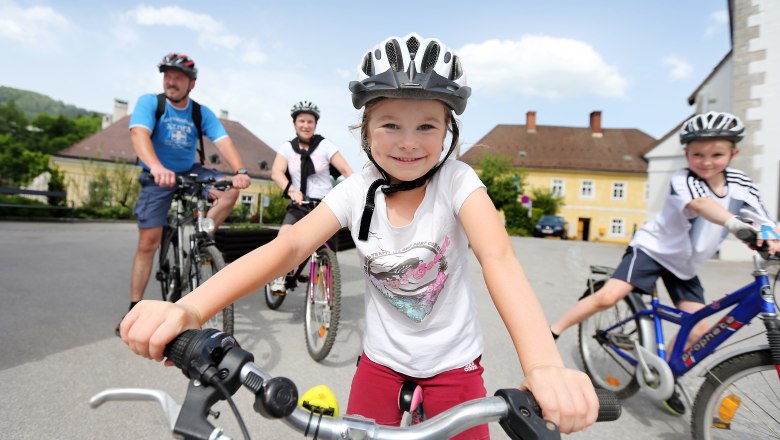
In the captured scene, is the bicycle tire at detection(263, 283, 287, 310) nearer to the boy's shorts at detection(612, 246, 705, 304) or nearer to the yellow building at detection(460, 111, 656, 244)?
the boy's shorts at detection(612, 246, 705, 304)

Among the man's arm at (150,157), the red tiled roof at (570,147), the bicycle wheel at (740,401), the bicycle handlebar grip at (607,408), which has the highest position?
the red tiled roof at (570,147)

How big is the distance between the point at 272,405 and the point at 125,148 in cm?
3915

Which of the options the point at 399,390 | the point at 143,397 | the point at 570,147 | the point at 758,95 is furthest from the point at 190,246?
the point at 570,147

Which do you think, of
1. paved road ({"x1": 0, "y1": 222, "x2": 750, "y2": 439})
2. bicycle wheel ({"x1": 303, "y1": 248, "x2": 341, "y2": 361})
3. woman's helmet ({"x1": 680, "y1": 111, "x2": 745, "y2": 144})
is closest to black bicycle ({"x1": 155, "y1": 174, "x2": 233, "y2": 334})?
paved road ({"x1": 0, "y1": 222, "x2": 750, "y2": 439})

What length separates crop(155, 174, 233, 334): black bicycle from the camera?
150 inches

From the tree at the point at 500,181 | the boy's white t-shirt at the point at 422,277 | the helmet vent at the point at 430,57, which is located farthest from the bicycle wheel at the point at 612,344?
the tree at the point at 500,181

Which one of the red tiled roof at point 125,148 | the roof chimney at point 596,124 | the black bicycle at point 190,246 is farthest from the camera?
the roof chimney at point 596,124

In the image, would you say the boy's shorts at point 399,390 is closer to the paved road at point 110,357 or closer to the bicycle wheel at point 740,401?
the paved road at point 110,357

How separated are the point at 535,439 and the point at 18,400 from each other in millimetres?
3478

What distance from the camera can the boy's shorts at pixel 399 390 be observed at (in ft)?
5.76

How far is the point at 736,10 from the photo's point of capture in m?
13.1

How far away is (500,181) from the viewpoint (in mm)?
40031

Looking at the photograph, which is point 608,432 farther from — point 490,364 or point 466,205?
point 466,205

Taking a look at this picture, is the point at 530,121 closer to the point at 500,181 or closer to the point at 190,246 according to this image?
the point at 500,181
